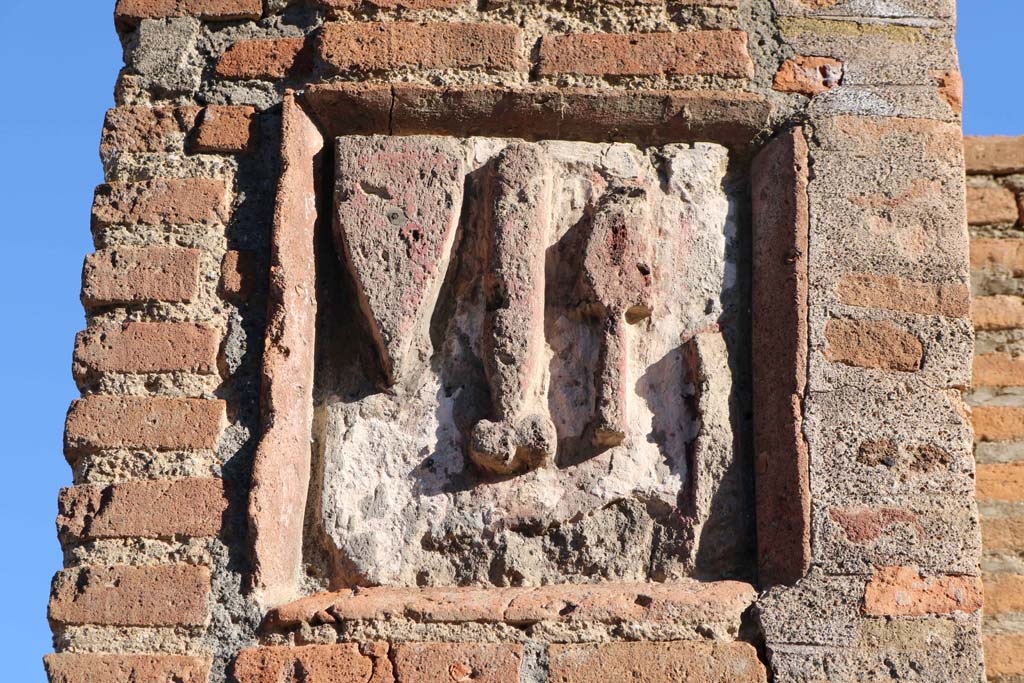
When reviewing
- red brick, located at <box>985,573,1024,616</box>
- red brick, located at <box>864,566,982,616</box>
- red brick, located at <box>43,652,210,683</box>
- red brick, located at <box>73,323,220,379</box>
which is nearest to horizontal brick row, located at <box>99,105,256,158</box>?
red brick, located at <box>73,323,220,379</box>

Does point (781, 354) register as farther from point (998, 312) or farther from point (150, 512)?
point (150, 512)

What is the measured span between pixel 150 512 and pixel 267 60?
100cm

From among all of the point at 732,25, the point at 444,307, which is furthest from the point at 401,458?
the point at 732,25

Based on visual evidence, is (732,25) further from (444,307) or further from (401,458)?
(401,458)

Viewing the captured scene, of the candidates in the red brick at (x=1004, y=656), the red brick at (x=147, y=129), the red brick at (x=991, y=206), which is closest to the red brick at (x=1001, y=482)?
the red brick at (x=1004, y=656)

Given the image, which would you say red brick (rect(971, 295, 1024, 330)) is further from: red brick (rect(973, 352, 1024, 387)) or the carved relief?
the carved relief

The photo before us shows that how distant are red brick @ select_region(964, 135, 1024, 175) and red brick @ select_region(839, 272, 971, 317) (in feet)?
2.46

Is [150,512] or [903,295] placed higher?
[903,295]

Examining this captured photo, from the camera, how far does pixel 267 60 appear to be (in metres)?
3.09

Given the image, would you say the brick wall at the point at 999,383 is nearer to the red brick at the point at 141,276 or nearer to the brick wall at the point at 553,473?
the brick wall at the point at 553,473

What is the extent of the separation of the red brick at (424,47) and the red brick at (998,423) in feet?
4.13

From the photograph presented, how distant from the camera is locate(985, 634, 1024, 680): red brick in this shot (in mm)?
2887

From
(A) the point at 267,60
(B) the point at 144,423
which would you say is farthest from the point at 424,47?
(B) the point at 144,423

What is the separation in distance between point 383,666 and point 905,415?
1.07 m
